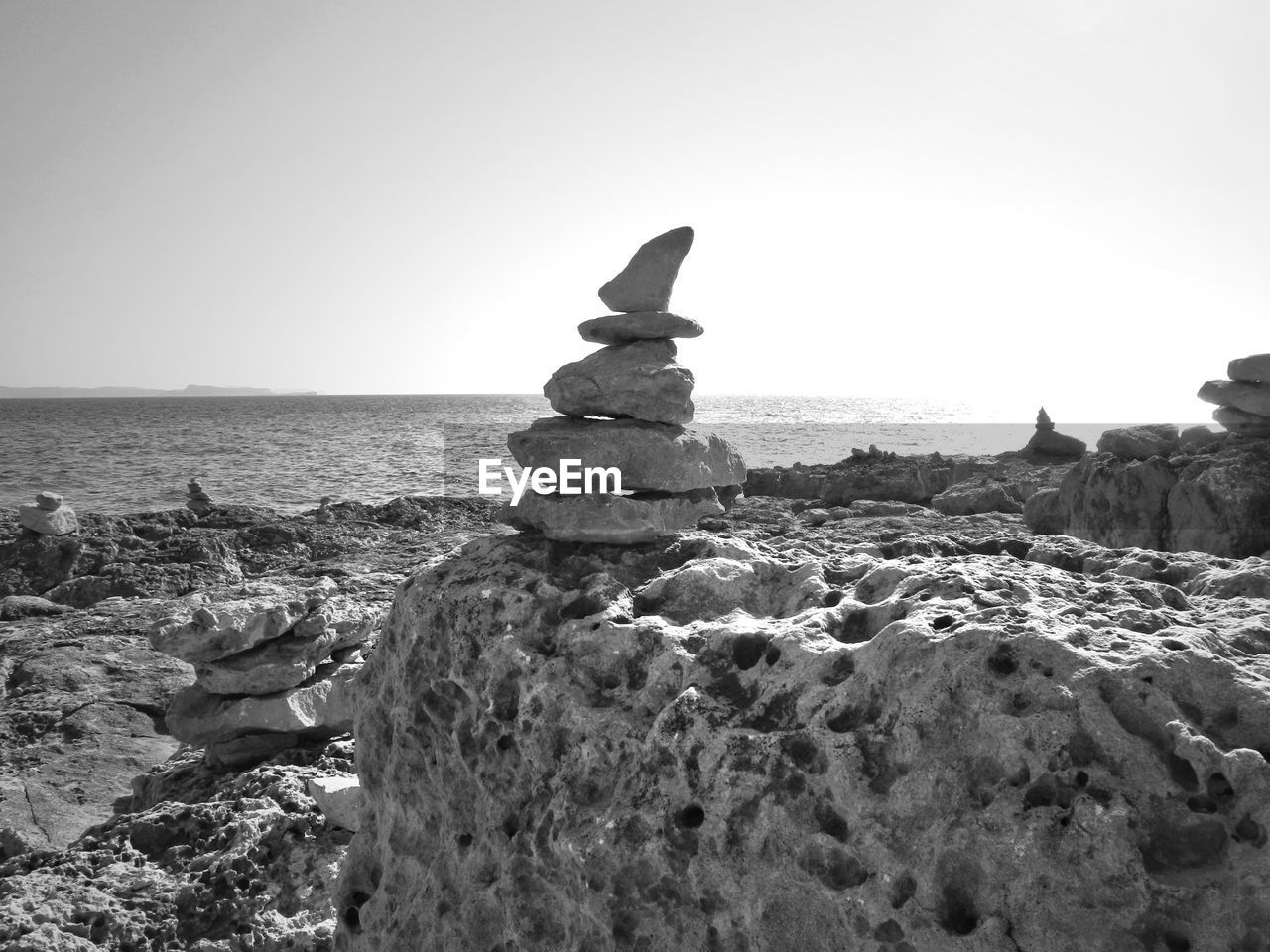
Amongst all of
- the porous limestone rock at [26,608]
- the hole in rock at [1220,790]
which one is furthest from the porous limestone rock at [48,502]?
the hole in rock at [1220,790]

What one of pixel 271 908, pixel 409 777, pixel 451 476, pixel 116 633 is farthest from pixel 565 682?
pixel 451 476

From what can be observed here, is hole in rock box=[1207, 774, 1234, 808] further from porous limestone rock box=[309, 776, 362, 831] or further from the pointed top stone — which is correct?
porous limestone rock box=[309, 776, 362, 831]

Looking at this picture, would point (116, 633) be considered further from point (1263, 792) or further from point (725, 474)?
point (1263, 792)

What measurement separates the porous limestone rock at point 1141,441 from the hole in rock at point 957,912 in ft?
45.6

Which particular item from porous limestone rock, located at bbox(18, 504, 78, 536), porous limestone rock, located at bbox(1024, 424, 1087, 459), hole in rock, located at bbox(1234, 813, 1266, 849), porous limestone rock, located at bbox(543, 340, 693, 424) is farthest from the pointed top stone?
porous limestone rock, located at bbox(1024, 424, 1087, 459)

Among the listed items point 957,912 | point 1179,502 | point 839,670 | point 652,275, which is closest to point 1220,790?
point 957,912

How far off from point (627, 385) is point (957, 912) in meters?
3.58

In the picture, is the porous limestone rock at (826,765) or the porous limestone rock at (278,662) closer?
the porous limestone rock at (826,765)

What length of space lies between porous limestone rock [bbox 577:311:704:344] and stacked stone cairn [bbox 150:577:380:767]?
13.9 feet

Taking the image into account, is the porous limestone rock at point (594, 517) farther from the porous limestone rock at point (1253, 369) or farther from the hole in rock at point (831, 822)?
the porous limestone rock at point (1253, 369)

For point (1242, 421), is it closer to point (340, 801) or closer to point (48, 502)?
point (340, 801)

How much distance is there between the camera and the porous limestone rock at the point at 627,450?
214 inches

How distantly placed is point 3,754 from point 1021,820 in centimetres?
903

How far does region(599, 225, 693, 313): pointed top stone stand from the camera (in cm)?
Result: 568
